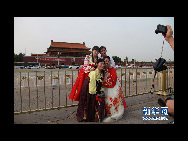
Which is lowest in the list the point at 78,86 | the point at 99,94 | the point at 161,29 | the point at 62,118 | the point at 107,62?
the point at 62,118

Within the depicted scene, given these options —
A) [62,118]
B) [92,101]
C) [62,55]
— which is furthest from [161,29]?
[62,55]

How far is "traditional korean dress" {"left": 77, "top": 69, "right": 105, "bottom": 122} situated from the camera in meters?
2.40

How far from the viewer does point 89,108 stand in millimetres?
2438

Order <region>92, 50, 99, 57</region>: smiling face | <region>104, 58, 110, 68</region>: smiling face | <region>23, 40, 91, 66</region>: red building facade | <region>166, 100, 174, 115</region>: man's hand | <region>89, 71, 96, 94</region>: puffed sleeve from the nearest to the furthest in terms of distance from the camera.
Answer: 1. <region>166, 100, 174, 115</region>: man's hand
2. <region>89, 71, 96, 94</region>: puffed sleeve
3. <region>104, 58, 110, 68</region>: smiling face
4. <region>92, 50, 99, 57</region>: smiling face
5. <region>23, 40, 91, 66</region>: red building facade

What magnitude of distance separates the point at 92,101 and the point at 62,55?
123 ft

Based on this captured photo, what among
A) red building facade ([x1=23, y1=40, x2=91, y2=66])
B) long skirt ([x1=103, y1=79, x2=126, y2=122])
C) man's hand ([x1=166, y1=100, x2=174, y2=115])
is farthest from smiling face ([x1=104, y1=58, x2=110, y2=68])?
red building facade ([x1=23, y1=40, x2=91, y2=66])

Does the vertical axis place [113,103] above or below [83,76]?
below

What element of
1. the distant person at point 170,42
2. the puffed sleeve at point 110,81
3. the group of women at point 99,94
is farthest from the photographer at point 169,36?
the puffed sleeve at point 110,81

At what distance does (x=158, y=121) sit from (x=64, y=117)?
1838 millimetres

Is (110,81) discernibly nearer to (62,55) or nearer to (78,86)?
(78,86)

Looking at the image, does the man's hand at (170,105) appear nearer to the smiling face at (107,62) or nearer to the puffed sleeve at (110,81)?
the puffed sleeve at (110,81)

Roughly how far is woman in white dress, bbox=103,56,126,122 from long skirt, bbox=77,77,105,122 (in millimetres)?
132

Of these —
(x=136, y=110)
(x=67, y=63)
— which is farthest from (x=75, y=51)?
(x=136, y=110)

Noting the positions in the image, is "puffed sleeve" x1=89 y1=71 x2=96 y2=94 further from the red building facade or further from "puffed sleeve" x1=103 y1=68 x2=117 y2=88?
the red building facade
